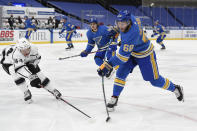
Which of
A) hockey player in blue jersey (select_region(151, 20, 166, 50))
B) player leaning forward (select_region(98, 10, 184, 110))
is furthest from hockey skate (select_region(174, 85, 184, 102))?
hockey player in blue jersey (select_region(151, 20, 166, 50))

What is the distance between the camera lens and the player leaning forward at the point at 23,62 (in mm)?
3186

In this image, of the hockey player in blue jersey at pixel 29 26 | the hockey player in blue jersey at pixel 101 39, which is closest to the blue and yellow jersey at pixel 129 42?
the hockey player in blue jersey at pixel 101 39

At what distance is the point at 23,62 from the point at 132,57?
126 cm

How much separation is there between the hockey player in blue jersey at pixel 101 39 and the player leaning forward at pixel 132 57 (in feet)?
6.55

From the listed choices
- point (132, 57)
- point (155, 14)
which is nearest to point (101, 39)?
point (132, 57)

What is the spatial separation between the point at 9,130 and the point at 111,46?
321 cm

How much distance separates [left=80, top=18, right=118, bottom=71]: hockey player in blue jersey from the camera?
5332 mm

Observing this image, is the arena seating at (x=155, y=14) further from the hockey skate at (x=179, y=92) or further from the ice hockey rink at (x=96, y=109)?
the hockey skate at (x=179, y=92)

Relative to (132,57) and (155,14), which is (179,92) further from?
(155,14)

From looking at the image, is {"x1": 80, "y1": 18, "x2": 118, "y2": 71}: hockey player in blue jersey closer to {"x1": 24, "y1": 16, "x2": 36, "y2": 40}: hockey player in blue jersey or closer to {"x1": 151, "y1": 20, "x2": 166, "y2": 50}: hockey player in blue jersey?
{"x1": 151, "y1": 20, "x2": 166, "y2": 50}: hockey player in blue jersey

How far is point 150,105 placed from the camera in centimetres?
359

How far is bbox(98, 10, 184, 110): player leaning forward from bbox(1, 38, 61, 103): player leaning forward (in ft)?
2.81

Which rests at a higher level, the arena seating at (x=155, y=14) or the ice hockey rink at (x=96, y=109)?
the arena seating at (x=155, y=14)

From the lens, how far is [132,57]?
3.29m
